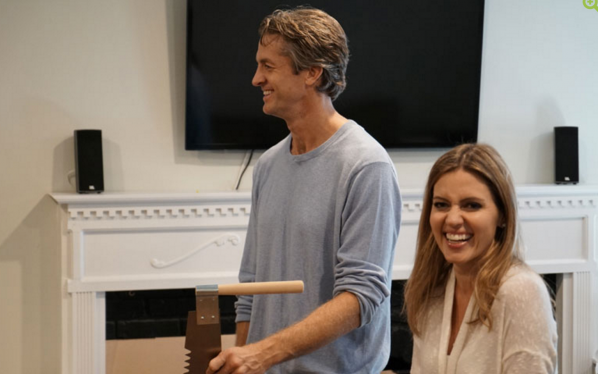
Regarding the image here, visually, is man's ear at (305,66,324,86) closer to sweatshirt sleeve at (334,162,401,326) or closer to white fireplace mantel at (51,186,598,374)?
sweatshirt sleeve at (334,162,401,326)

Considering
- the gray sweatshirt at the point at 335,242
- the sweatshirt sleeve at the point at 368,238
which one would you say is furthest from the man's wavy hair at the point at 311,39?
the sweatshirt sleeve at the point at 368,238

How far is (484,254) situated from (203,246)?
7.17ft

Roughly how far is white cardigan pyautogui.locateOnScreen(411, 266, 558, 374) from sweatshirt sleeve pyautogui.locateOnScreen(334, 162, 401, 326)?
179 mm

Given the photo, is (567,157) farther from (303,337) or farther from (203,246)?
(303,337)

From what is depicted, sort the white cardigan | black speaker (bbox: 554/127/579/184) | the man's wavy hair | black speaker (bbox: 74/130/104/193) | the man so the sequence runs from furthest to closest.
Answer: black speaker (bbox: 554/127/579/184), black speaker (bbox: 74/130/104/193), the man's wavy hair, the man, the white cardigan

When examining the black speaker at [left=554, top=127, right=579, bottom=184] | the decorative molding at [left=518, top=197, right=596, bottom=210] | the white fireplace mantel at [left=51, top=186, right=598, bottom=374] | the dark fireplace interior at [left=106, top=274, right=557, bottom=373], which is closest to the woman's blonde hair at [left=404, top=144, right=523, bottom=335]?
the white fireplace mantel at [left=51, top=186, right=598, bottom=374]

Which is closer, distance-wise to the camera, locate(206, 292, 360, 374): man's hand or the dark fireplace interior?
locate(206, 292, 360, 374): man's hand

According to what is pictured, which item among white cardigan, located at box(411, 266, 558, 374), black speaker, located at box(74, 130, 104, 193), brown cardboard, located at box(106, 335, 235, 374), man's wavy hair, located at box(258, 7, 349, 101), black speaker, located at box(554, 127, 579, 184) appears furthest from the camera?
black speaker, located at box(554, 127, 579, 184)

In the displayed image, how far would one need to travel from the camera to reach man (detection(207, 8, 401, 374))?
1609 mm

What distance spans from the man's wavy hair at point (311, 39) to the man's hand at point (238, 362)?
0.69m

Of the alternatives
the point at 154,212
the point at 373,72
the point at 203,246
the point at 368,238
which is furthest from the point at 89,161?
the point at 368,238

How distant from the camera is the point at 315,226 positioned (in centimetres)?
172

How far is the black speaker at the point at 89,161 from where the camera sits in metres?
3.39

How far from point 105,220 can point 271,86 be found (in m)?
1.81
